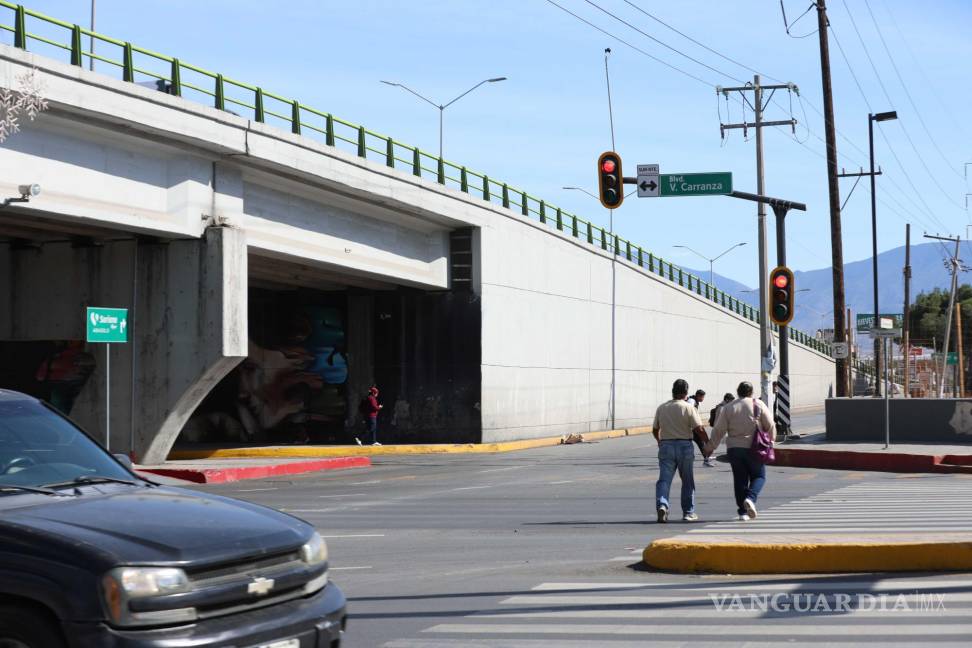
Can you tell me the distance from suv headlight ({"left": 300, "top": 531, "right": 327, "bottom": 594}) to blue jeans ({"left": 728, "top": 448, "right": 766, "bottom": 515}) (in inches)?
391

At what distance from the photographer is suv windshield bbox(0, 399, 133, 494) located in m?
6.22

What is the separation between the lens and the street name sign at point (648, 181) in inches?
1193

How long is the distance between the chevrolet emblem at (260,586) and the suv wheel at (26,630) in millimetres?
812

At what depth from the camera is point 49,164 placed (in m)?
23.9

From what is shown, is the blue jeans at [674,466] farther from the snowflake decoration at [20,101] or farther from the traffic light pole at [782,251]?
the traffic light pole at [782,251]

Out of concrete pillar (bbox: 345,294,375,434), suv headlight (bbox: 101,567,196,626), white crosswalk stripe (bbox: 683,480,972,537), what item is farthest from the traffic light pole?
suv headlight (bbox: 101,567,196,626)

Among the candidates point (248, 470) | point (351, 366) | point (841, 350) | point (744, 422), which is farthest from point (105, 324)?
point (841, 350)


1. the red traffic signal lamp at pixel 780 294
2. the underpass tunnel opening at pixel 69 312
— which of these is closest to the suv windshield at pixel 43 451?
the underpass tunnel opening at pixel 69 312

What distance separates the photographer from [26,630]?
17.2ft

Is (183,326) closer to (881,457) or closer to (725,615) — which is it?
(881,457)

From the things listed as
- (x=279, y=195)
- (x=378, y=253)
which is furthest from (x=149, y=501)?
(x=378, y=253)

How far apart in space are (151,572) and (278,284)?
3750 centimetres

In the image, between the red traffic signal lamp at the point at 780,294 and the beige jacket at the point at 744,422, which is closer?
the beige jacket at the point at 744,422
